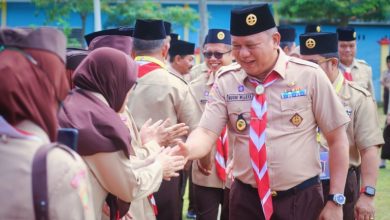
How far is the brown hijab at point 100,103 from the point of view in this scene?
3412mm

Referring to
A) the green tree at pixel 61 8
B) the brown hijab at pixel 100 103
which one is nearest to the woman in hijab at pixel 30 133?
the brown hijab at pixel 100 103

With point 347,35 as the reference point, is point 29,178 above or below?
below

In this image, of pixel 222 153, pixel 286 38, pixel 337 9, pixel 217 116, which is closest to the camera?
pixel 217 116

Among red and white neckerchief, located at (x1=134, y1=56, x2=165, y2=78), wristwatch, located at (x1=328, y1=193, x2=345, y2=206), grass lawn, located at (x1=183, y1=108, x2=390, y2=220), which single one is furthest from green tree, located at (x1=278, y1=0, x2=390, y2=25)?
wristwatch, located at (x1=328, y1=193, x2=345, y2=206)

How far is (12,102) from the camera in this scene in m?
2.41

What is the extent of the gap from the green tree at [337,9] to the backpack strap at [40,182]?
23.1 m

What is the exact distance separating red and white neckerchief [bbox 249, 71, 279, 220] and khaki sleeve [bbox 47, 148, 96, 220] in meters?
1.99

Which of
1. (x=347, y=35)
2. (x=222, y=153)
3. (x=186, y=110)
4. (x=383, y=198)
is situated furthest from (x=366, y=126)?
(x=383, y=198)

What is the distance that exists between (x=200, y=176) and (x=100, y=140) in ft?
11.8

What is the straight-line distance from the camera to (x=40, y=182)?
8.00ft

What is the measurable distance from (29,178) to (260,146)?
218cm

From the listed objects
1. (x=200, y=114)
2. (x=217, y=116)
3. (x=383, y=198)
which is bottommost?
(x=383, y=198)

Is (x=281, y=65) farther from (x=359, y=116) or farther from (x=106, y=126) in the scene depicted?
(x=106, y=126)

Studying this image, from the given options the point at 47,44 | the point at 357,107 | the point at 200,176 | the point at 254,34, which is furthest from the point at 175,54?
the point at 47,44
